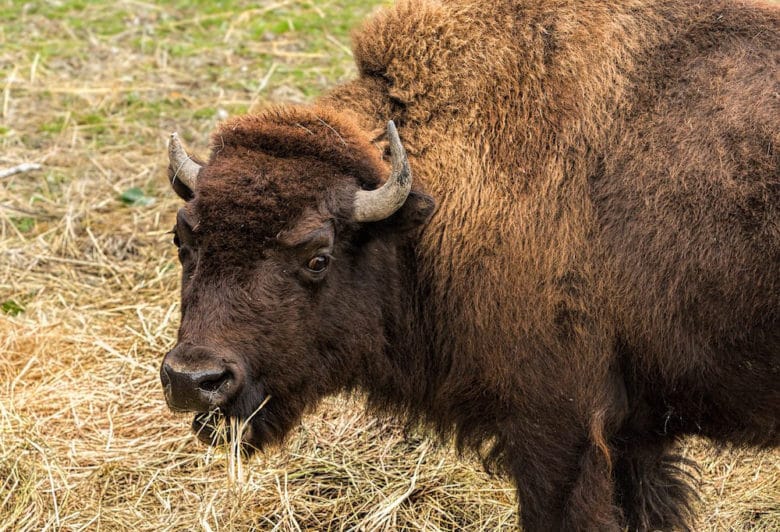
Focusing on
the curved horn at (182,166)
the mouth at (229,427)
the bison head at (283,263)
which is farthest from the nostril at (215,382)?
the curved horn at (182,166)

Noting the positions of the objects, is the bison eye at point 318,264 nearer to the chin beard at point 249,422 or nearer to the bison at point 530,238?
the bison at point 530,238

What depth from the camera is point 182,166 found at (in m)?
4.86

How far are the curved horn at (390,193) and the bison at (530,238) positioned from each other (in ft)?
0.04

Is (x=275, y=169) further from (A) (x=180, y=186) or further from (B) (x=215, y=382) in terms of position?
(B) (x=215, y=382)

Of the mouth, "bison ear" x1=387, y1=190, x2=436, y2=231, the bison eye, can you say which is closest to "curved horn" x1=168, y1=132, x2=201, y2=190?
the bison eye

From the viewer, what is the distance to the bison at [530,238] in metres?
4.46

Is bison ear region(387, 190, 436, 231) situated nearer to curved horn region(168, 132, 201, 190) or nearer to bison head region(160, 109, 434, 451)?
bison head region(160, 109, 434, 451)

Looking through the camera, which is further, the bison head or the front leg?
the front leg

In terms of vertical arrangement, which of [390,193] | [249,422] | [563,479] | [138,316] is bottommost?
[138,316]

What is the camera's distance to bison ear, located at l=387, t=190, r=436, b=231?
14.9 ft

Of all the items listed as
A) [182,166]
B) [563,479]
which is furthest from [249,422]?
[563,479]

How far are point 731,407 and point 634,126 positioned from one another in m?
1.50

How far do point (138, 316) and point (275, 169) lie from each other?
3658mm

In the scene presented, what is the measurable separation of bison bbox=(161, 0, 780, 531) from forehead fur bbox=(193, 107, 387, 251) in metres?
0.01
